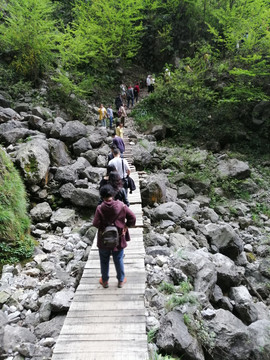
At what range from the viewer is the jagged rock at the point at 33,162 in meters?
8.48

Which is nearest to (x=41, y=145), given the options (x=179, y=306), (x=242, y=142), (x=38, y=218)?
(x=38, y=218)

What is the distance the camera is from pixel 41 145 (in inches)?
379

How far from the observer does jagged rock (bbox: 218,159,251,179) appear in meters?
13.7

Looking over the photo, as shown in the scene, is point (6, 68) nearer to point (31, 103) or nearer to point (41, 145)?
point (31, 103)

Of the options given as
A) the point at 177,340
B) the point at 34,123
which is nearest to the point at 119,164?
the point at 177,340

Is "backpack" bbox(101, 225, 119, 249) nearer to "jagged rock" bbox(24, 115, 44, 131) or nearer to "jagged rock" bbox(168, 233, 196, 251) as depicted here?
"jagged rock" bbox(168, 233, 196, 251)

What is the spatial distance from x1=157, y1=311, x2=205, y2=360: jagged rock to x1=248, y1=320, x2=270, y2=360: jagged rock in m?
1.24

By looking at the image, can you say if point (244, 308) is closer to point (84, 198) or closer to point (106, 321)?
point (106, 321)

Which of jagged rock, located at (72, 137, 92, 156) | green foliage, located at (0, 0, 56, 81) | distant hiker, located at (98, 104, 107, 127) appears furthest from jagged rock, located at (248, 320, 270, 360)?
green foliage, located at (0, 0, 56, 81)

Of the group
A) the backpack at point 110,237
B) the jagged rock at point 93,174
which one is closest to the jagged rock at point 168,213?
the jagged rock at point 93,174

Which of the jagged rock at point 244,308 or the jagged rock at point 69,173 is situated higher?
the jagged rock at point 69,173

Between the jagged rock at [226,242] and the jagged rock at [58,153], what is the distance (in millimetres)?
6634

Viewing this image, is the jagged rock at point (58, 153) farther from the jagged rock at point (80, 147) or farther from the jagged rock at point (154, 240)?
the jagged rock at point (154, 240)

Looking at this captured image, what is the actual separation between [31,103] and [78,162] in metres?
5.67
